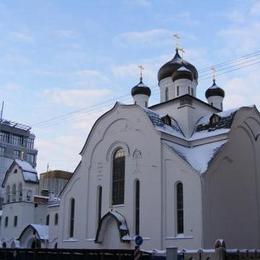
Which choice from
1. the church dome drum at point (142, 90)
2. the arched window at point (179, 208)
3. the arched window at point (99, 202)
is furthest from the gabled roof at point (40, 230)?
the arched window at point (179, 208)

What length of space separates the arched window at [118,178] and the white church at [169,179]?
2.6 inches

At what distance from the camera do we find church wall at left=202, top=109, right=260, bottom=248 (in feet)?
84.4

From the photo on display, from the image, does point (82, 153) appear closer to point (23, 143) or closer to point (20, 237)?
point (20, 237)

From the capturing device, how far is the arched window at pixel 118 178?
98.0 feet

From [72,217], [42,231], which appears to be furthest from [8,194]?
[72,217]

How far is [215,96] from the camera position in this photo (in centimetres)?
3669

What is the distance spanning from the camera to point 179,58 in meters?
36.2

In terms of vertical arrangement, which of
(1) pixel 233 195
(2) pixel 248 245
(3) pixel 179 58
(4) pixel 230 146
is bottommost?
(2) pixel 248 245

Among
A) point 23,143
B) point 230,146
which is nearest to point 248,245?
point 230,146

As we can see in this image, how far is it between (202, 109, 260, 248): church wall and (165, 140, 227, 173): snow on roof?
401 mm

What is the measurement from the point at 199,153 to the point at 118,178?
18.9 ft

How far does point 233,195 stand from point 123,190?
6921mm

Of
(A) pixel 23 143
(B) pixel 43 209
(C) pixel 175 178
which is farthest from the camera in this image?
(A) pixel 23 143

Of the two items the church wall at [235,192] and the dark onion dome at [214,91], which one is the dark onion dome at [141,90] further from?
the church wall at [235,192]
